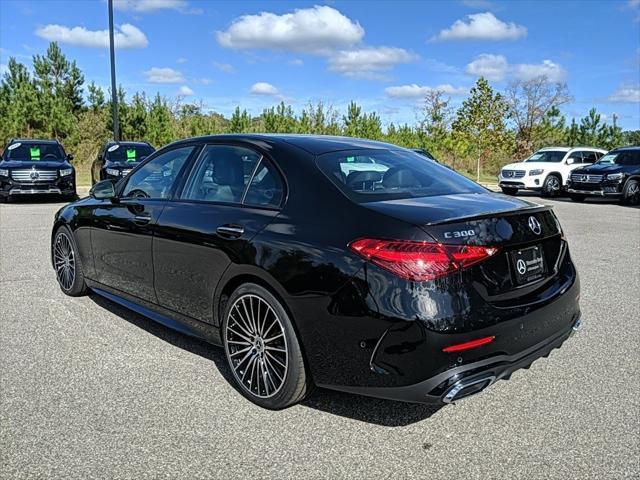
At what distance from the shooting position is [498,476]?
2613 millimetres

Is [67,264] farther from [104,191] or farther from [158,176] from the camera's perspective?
[158,176]

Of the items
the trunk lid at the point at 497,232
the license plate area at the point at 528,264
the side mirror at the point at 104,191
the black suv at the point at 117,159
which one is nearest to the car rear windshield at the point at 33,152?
the black suv at the point at 117,159

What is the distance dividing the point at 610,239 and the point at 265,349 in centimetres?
857

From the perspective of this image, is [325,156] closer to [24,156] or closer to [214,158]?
[214,158]

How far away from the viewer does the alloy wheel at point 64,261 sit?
5465mm

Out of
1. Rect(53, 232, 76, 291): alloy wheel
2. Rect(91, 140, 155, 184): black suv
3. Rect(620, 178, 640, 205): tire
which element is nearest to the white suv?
Rect(620, 178, 640, 205): tire

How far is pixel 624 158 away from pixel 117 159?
1590 centimetres

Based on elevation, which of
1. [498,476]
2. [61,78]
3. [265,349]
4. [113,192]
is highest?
[61,78]

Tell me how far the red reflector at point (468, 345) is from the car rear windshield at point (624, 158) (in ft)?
58.8

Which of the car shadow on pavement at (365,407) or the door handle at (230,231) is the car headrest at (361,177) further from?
the car shadow on pavement at (365,407)

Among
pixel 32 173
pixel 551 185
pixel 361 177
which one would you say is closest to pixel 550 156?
pixel 551 185

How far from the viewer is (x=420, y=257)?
2.67m

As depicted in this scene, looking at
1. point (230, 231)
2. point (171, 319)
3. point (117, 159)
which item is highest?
point (117, 159)

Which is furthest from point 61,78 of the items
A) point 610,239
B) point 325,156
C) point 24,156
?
point 325,156
